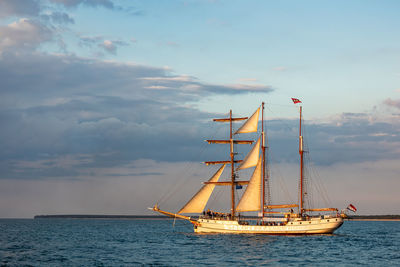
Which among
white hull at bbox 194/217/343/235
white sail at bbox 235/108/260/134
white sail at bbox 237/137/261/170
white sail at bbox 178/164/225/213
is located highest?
white sail at bbox 235/108/260/134

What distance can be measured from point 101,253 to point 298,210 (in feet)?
135

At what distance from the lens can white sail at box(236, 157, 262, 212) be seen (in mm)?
95562

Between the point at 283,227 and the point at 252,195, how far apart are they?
26.2ft

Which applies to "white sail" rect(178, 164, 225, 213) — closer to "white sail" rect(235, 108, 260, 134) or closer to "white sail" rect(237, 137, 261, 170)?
"white sail" rect(237, 137, 261, 170)

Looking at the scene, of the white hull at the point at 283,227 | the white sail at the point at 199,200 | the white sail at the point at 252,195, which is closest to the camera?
the white hull at the point at 283,227

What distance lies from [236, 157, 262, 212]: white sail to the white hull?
3.50m

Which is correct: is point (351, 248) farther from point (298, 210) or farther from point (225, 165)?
point (225, 165)

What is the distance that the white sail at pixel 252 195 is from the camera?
314 ft

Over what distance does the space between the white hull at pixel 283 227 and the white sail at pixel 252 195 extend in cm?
350

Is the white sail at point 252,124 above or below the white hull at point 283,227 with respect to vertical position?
above

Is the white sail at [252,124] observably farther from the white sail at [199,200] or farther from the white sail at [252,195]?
the white sail at [199,200]

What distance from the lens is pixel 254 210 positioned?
96062mm

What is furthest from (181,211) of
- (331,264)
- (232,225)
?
(331,264)

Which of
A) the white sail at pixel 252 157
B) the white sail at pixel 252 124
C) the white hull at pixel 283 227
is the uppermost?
the white sail at pixel 252 124
